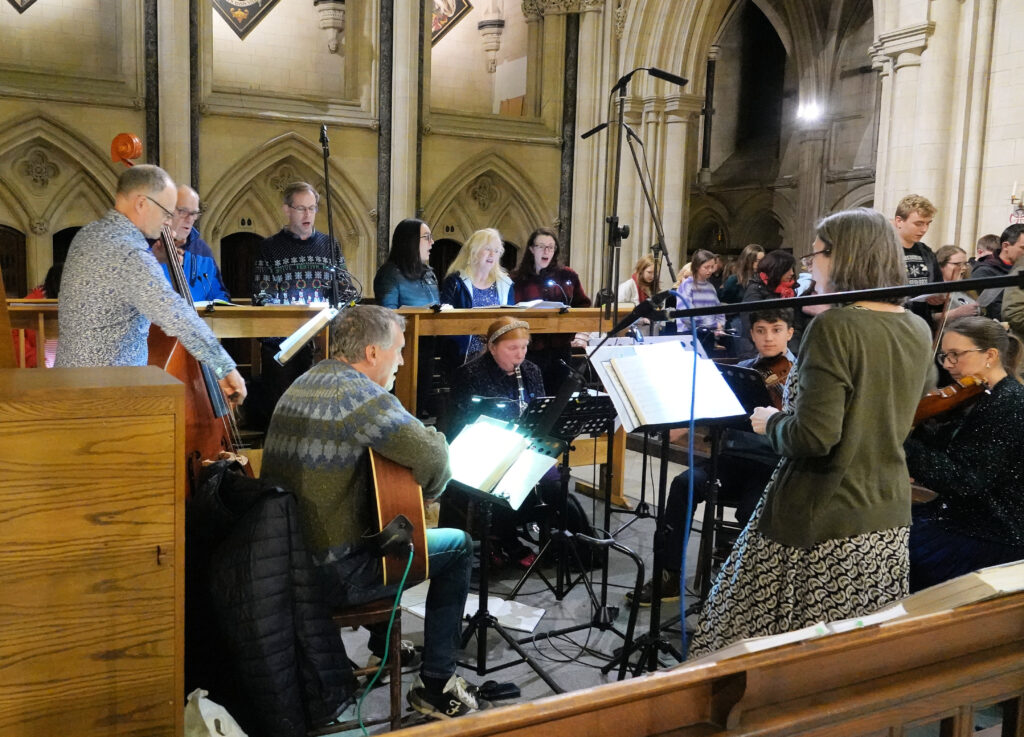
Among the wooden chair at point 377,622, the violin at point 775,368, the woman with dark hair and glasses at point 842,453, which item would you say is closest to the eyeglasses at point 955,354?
the violin at point 775,368

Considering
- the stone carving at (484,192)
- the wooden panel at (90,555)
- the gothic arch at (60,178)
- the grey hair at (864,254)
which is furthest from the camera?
the stone carving at (484,192)

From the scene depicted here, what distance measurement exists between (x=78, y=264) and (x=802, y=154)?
13.7 m

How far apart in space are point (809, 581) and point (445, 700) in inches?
51.4

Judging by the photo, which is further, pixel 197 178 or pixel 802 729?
pixel 197 178

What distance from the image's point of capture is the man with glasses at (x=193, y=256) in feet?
16.1

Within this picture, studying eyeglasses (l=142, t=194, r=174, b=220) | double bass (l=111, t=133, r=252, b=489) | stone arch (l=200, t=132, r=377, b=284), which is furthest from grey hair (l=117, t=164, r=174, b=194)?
stone arch (l=200, t=132, r=377, b=284)

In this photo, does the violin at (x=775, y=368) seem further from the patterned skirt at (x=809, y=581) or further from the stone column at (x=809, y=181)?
the stone column at (x=809, y=181)

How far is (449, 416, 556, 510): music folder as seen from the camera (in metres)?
2.99

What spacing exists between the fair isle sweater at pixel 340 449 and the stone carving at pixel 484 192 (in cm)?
953

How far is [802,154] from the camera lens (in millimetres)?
14734

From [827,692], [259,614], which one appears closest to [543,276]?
[259,614]

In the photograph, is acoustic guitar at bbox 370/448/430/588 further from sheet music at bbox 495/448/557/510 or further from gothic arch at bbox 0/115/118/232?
gothic arch at bbox 0/115/118/232

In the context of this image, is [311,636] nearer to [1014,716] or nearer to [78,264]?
[78,264]

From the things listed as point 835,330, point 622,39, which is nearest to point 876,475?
point 835,330
